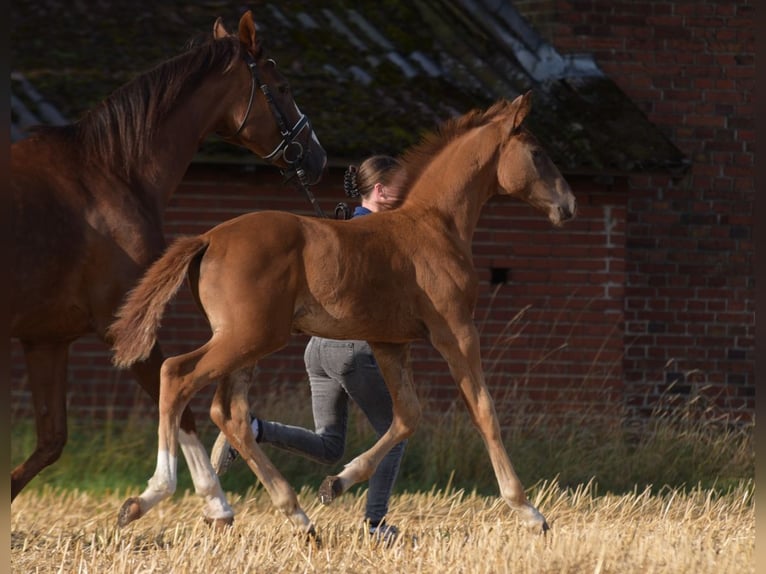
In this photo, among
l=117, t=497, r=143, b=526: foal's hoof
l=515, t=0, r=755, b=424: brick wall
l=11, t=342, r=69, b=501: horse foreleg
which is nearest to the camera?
l=117, t=497, r=143, b=526: foal's hoof

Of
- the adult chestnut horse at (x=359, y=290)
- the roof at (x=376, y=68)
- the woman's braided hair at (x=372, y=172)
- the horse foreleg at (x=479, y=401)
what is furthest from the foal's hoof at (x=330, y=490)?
the roof at (x=376, y=68)

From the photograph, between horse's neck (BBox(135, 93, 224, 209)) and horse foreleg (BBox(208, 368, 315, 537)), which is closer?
horse foreleg (BBox(208, 368, 315, 537))

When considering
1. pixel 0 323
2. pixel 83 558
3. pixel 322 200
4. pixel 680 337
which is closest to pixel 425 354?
pixel 322 200

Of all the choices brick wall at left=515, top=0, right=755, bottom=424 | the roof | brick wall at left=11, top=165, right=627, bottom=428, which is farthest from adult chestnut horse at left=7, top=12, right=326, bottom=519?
Answer: brick wall at left=515, top=0, right=755, bottom=424

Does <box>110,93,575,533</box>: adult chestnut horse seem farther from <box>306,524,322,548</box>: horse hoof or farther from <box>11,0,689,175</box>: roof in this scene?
<box>11,0,689,175</box>: roof

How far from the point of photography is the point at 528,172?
661 cm

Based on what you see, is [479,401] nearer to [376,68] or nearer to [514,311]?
[514,311]

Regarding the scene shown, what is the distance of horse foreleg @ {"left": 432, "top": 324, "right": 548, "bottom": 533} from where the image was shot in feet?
20.4

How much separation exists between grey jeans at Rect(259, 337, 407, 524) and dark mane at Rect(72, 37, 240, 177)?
1.31 m

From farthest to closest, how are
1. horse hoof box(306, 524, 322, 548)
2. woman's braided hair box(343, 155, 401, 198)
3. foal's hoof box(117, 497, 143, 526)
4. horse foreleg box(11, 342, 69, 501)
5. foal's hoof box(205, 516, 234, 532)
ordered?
woman's braided hair box(343, 155, 401, 198), horse foreleg box(11, 342, 69, 501), foal's hoof box(205, 516, 234, 532), horse hoof box(306, 524, 322, 548), foal's hoof box(117, 497, 143, 526)

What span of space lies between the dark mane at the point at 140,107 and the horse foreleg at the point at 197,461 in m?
0.95

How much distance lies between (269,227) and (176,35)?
18.3 ft

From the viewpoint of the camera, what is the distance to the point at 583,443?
9945 mm

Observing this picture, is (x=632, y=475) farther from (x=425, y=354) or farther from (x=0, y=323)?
(x=0, y=323)
